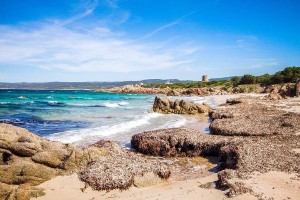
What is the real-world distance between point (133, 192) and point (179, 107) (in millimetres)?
30538

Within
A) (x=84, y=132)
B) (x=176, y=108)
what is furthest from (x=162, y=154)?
(x=176, y=108)

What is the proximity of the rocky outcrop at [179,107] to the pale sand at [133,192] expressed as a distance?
28.8 m

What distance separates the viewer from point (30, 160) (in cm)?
1173

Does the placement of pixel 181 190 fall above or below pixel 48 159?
below

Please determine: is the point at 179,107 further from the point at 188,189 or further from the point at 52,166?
the point at 188,189

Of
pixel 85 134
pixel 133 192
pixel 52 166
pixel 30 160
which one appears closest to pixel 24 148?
pixel 30 160

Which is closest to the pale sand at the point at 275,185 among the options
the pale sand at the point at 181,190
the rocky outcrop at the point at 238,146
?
the pale sand at the point at 181,190

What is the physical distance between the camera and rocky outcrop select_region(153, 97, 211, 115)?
40047mm

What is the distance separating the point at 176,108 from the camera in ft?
134

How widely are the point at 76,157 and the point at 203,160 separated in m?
6.61

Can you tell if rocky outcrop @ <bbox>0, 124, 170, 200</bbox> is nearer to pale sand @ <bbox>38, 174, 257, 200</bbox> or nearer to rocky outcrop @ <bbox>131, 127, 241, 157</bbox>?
pale sand @ <bbox>38, 174, 257, 200</bbox>

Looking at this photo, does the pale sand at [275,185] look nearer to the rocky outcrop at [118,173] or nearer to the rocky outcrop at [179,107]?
the rocky outcrop at [118,173]

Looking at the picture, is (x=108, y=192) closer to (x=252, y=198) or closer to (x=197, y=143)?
(x=252, y=198)

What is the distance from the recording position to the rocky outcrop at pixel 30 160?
10633 millimetres
